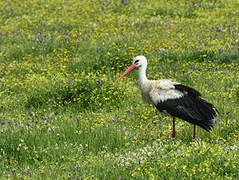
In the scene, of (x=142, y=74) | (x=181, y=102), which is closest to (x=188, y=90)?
(x=181, y=102)

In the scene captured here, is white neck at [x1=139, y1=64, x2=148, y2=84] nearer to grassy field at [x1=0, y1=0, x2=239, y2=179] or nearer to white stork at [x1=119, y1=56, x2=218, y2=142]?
white stork at [x1=119, y1=56, x2=218, y2=142]

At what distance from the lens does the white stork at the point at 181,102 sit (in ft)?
20.7

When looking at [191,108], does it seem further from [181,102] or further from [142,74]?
[142,74]

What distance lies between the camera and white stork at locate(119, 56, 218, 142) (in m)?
6.31

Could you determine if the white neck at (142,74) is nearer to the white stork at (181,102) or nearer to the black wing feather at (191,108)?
the white stork at (181,102)

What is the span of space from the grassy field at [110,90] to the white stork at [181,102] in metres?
0.40

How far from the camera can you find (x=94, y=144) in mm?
6418

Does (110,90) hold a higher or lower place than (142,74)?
lower

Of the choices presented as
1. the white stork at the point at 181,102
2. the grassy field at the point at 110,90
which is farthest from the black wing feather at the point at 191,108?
the grassy field at the point at 110,90

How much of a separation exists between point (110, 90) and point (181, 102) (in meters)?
2.36

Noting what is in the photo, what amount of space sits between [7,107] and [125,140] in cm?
345

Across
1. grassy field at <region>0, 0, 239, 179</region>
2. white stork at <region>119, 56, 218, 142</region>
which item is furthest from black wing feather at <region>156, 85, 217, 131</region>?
grassy field at <region>0, 0, 239, 179</region>

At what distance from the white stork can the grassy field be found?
396mm

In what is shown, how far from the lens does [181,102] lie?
21.7 feet
